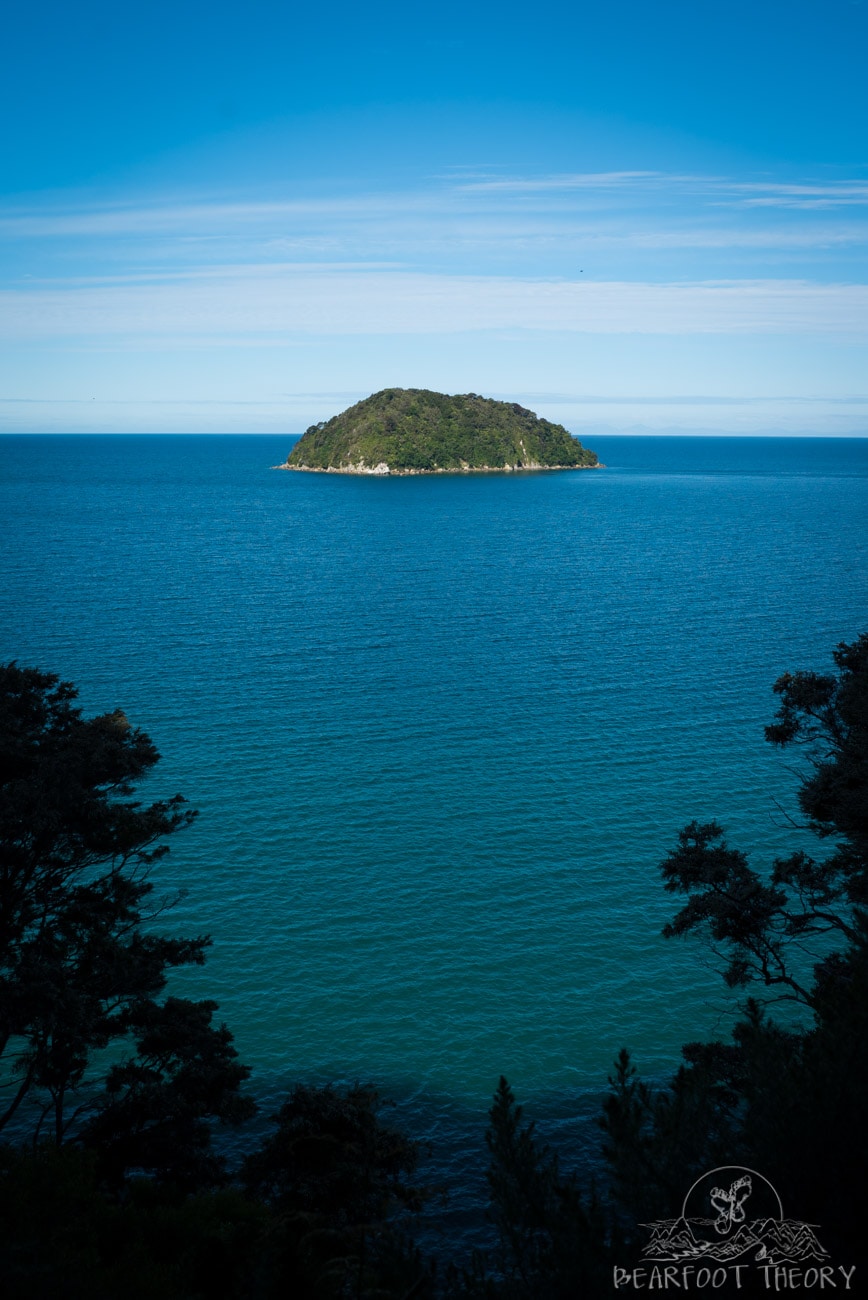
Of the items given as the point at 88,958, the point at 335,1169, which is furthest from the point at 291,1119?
the point at 88,958

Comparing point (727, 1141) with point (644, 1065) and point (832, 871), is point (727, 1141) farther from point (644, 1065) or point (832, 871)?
point (644, 1065)

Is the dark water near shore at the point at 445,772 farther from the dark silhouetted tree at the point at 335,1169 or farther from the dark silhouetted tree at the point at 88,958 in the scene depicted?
the dark silhouetted tree at the point at 88,958

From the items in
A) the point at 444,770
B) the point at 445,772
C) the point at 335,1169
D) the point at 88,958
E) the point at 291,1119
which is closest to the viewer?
the point at 335,1169

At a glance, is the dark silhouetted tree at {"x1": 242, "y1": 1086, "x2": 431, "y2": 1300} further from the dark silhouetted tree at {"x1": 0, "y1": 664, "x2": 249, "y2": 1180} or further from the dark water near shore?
the dark water near shore

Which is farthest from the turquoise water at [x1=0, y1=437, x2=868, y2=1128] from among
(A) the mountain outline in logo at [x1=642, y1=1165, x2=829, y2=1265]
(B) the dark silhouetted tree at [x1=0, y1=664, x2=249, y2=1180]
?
(A) the mountain outline in logo at [x1=642, y1=1165, x2=829, y2=1265]

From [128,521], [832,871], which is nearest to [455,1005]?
[832,871]

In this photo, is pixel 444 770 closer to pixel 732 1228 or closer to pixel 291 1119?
pixel 291 1119
